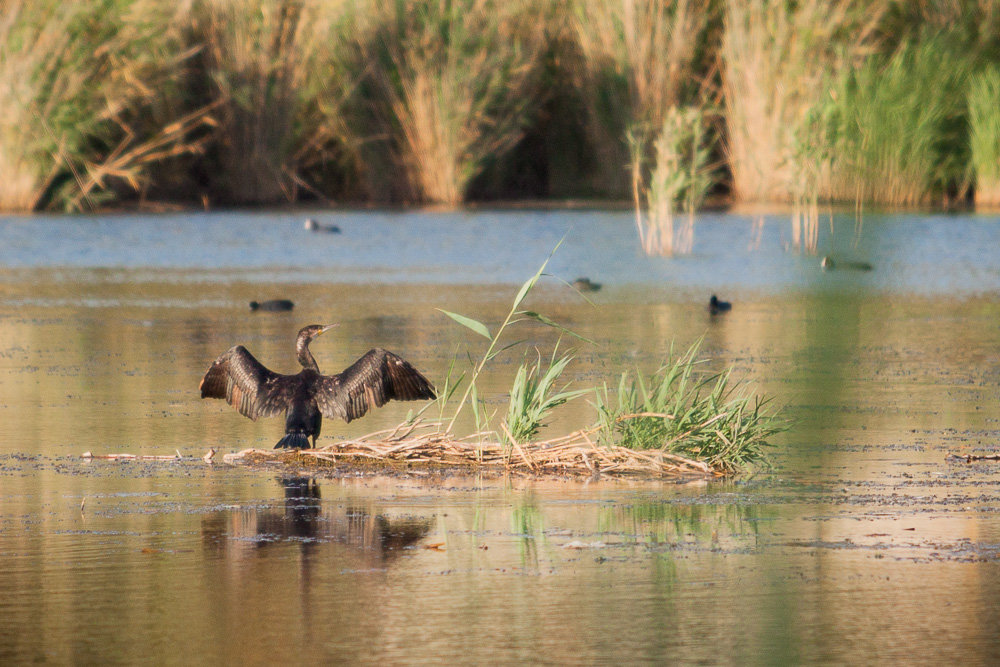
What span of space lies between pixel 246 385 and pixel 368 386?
0.64 meters

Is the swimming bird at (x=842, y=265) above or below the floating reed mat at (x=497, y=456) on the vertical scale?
above

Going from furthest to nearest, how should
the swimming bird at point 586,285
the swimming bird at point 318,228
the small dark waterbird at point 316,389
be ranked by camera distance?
the swimming bird at point 318,228 → the swimming bird at point 586,285 → the small dark waterbird at point 316,389

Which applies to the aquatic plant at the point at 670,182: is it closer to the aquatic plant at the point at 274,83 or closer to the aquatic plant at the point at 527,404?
the aquatic plant at the point at 274,83

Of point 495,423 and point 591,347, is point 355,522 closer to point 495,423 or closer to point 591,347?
point 495,423

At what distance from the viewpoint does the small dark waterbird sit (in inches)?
361

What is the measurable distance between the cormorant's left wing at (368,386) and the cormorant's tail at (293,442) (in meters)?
0.30

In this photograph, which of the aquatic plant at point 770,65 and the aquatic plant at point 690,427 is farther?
the aquatic plant at point 770,65

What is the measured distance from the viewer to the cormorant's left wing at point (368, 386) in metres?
9.22

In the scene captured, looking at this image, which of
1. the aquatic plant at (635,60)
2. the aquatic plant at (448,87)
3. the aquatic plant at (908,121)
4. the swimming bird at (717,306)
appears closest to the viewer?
the swimming bird at (717,306)

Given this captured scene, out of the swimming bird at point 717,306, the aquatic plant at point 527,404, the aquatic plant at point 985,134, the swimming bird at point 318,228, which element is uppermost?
the aquatic plant at point 985,134

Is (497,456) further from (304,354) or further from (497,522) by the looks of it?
(497,522)

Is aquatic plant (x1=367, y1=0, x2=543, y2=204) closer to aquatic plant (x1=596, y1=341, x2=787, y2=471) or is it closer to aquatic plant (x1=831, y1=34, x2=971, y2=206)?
aquatic plant (x1=831, y1=34, x2=971, y2=206)

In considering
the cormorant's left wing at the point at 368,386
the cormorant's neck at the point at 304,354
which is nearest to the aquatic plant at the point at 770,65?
the cormorant's neck at the point at 304,354

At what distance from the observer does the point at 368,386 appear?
9.28 meters
